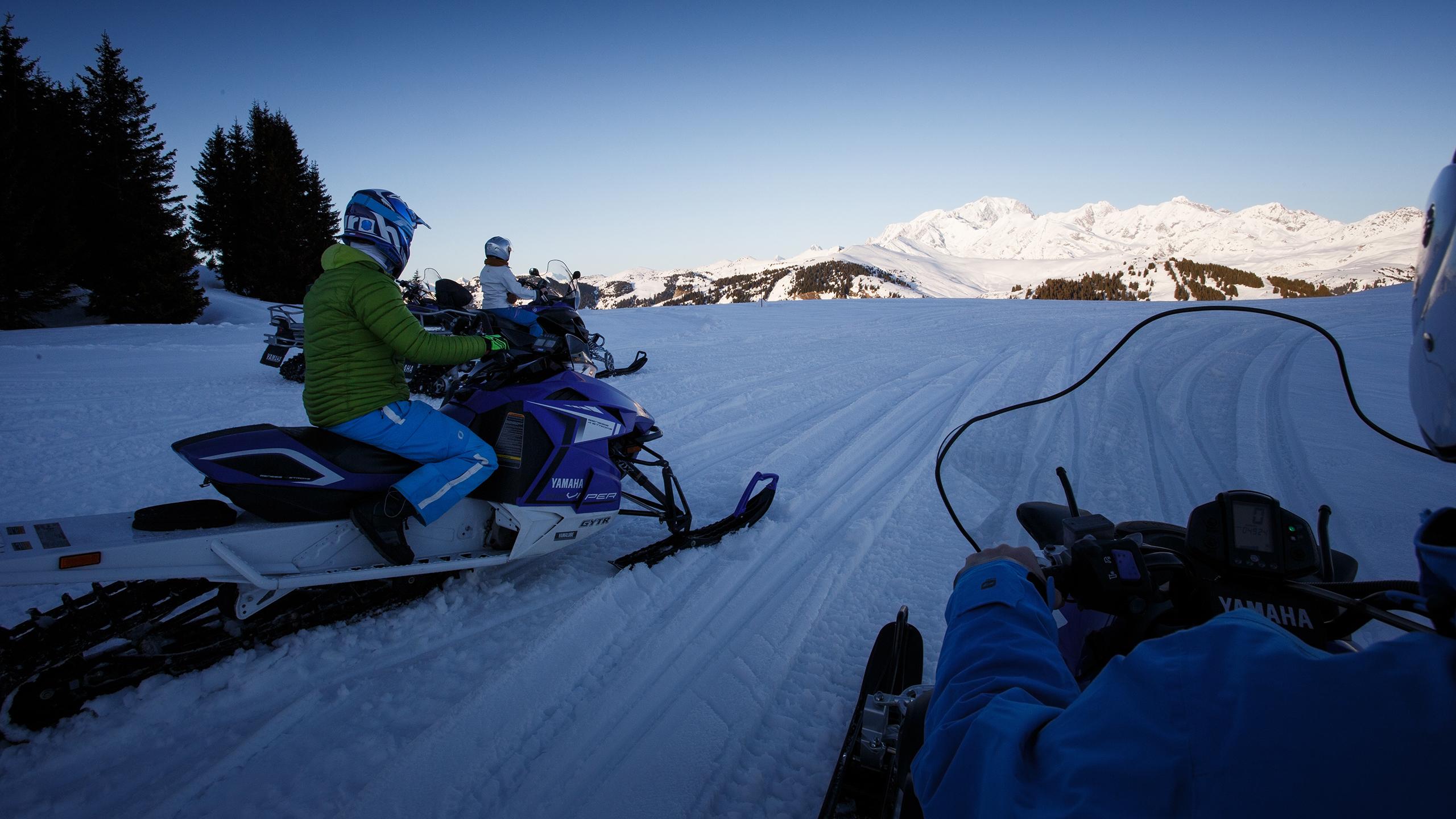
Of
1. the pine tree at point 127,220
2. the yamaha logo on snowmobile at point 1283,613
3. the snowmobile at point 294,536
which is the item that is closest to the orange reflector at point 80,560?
the snowmobile at point 294,536

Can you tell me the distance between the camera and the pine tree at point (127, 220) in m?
18.3

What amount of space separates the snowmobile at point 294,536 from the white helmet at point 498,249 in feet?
14.9

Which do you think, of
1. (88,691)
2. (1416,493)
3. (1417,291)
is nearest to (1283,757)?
(1417,291)

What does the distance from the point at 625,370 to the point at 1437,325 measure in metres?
8.11

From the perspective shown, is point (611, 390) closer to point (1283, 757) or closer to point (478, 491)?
point (478, 491)

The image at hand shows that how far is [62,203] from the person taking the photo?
17078 mm

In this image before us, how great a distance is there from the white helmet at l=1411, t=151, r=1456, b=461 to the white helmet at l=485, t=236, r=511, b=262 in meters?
7.94

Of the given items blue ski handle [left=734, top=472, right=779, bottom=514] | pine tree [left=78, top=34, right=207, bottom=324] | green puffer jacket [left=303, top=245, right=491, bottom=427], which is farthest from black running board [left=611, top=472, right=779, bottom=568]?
pine tree [left=78, top=34, right=207, bottom=324]

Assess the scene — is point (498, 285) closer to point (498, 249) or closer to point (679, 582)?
point (498, 249)

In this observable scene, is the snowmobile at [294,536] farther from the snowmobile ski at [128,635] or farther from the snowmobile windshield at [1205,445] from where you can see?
the snowmobile windshield at [1205,445]

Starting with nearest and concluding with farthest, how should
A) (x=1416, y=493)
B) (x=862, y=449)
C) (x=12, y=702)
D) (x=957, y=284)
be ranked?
(x=12, y=702) → (x=1416, y=493) → (x=862, y=449) → (x=957, y=284)

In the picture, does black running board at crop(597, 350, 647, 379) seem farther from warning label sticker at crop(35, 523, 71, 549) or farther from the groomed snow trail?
warning label sticker at crop(35, 523, 71, 549)

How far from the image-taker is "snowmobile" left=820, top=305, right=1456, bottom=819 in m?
1.61

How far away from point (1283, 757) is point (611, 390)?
3145 mm
